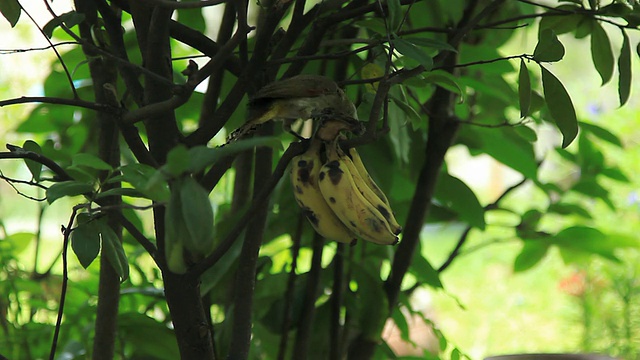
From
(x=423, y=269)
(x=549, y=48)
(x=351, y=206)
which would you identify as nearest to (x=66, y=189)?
(x=351, y=206)

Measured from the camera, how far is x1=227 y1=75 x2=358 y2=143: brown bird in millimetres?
313

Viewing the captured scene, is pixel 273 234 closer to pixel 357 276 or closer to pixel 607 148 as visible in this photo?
pixel 357 276

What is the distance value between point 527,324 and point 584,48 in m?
1.39

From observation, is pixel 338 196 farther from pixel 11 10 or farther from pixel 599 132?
pixel 599 132

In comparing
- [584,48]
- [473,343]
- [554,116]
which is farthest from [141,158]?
[584,48]

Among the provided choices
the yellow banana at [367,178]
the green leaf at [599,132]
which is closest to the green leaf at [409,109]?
the yellow banana at [367,178]

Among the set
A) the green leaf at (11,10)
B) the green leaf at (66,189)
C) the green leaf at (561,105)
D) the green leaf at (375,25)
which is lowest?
the green leaf at (66,189)

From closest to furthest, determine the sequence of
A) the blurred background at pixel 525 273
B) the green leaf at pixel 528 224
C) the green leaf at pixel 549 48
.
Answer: the green leaf at pixel 549 48
the green leaf at pixel 528 224
the blurred background at pixel 525 273

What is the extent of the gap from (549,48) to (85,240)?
0.75 ft

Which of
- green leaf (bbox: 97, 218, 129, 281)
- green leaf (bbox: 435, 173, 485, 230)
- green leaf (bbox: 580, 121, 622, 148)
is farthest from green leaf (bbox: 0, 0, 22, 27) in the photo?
green leaf (bbox: 580, 121, 622, 148)

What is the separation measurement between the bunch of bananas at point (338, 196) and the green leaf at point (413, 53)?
44mm

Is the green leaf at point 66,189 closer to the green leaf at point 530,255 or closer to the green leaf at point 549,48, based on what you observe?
the green leaf at point 549,48

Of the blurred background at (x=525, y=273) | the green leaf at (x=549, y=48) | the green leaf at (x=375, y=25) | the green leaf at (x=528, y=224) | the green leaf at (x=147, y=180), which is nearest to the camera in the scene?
the green leaf at (x=147, y=180)

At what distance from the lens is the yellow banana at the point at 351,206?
12.2 inches
